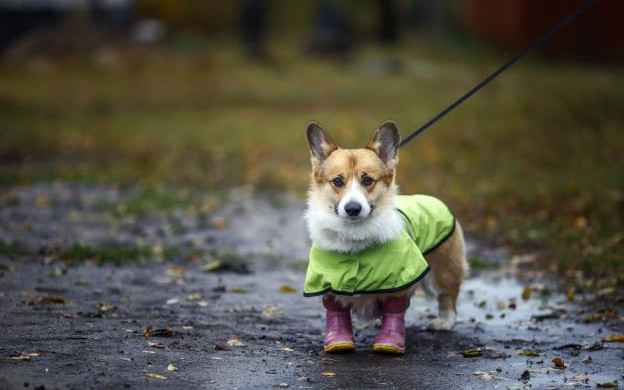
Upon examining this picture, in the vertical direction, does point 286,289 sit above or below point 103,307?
above

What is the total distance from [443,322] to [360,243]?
50.9 inches

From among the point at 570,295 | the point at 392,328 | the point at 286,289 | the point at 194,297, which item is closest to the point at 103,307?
the point at 194,297

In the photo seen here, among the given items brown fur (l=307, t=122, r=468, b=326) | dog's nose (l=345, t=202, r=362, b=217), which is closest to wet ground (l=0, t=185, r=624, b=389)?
brown fur (l=307, t=122, r=468, b=326)

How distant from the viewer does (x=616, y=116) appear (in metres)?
16.0

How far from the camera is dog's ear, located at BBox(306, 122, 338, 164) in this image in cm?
588

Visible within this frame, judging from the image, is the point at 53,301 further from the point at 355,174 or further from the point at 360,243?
the point at 355,174

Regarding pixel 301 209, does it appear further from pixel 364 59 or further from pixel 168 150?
pixel 364 59

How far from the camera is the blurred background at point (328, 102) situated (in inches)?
488

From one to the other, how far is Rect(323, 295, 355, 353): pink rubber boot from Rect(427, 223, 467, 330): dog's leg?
920 mm

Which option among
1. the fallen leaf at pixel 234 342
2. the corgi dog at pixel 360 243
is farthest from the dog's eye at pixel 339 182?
the fallen leaf at pixel 234 342

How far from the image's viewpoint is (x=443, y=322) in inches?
260

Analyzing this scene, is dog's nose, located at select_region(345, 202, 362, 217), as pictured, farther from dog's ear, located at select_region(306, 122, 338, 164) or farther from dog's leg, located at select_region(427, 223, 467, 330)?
dog's leg, located at select_region(427, 223, 467, 330)

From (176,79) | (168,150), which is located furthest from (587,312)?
(176,79)

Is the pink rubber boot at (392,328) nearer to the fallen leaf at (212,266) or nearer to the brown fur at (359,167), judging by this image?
the brown fur at (359,167)
